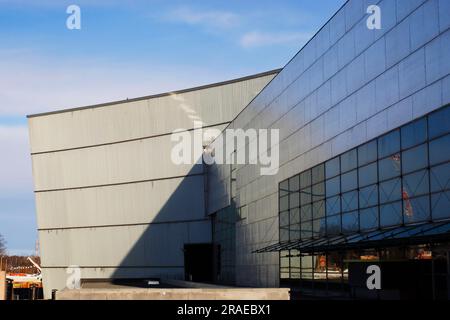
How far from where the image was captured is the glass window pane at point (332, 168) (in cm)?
3716

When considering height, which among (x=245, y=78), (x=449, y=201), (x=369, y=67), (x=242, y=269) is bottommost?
(x=242, y=269)

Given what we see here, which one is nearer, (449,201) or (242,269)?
(449,201)

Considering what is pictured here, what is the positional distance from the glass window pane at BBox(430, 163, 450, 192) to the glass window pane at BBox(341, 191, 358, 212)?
7.81m

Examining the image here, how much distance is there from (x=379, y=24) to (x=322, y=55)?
312 inches

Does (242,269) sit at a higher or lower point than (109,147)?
lower

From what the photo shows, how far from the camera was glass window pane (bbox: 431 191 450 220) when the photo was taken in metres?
25.7

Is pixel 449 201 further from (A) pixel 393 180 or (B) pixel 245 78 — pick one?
(B) pixel 245 78

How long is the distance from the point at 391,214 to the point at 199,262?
43024 millimetres

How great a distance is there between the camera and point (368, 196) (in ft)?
108

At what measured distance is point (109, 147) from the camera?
74938 millimetres

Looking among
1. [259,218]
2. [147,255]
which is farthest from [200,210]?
[259,218]

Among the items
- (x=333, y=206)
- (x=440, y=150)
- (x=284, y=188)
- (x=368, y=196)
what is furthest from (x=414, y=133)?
(x=284, y=188)
